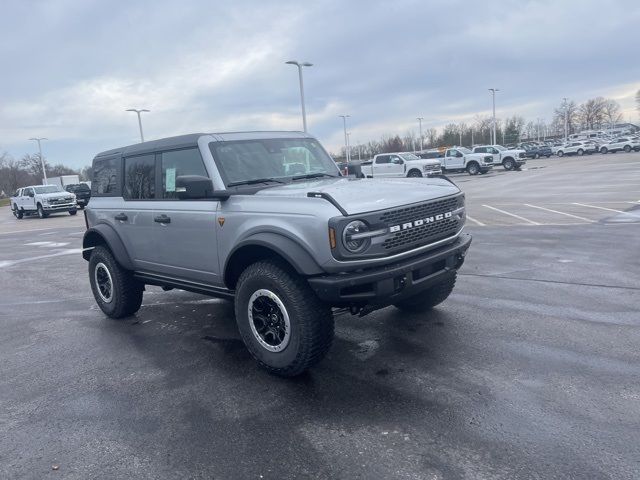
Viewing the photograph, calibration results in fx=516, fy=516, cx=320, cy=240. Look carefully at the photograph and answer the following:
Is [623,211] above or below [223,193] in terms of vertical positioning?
below

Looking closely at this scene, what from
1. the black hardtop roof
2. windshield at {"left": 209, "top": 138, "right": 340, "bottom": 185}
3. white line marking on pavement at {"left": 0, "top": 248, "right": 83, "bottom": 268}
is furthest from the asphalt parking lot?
white line marking on pavement at {"left": 0, "top": 248, "right": 83, "bottom": 268}

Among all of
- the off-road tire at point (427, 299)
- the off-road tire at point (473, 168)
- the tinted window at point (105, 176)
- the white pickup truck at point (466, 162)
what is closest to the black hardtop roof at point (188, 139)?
the tinted window at point (105, 176)

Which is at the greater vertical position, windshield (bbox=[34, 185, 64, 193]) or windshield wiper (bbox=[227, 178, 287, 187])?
windshield (bbox=[34, 185, 64, 193])

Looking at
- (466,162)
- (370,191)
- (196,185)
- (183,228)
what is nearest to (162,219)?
(183,228)

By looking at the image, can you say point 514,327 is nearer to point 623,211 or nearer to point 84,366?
point 84,366

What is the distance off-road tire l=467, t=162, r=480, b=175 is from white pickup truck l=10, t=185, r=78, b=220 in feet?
92.0

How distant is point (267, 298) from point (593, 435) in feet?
8.46

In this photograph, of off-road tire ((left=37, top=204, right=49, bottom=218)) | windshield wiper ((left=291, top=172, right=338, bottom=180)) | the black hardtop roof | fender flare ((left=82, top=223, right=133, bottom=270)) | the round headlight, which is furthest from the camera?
off-road tire ((left=37, top=204, right=49, bottom=218))

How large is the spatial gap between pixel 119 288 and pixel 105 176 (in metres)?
1.49

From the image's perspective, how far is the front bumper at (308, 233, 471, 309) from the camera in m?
3.89

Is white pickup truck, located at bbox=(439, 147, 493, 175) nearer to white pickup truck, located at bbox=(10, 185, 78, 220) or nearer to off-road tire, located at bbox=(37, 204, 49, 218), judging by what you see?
white pickup truck, located at bbox=(10, 185, 78, 220)

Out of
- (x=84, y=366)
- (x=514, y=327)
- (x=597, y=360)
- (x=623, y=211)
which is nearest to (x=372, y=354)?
(x=514, y=327)

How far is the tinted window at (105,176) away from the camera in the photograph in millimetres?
6438

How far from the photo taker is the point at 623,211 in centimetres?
1355
